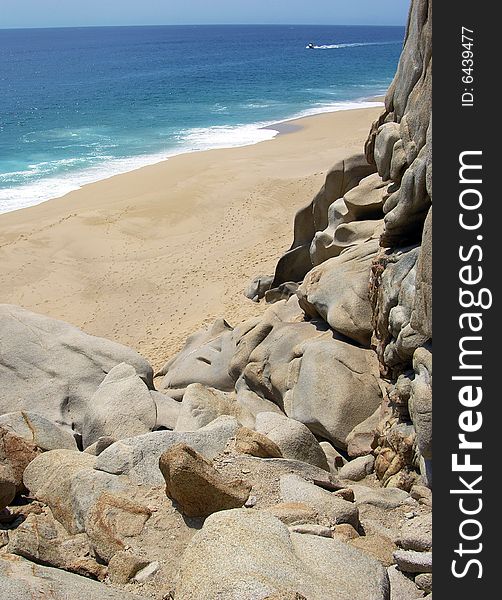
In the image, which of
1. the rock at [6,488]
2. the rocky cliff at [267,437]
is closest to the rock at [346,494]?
the rocky cliff at [267,437]

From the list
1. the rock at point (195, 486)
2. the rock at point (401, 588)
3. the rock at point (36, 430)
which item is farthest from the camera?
the rock at point (36, 430)

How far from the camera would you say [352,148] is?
3084 cm

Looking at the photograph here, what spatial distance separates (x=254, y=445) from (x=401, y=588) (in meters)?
2.38

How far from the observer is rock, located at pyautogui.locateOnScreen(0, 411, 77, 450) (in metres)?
7.73

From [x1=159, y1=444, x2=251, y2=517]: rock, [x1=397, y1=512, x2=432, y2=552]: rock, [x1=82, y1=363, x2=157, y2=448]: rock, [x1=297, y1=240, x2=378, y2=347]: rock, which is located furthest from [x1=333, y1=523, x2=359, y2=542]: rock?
[x1=297, y1=240, x2=378, y2=347]: rock

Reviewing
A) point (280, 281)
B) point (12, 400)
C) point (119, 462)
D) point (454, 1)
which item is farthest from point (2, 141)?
point (454, 1)

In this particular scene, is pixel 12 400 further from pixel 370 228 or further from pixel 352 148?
pixel 352 148

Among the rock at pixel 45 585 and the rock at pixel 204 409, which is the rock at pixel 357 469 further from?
the rock at pixel 45 585

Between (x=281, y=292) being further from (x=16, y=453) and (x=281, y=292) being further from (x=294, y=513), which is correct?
(x=294, y=513)

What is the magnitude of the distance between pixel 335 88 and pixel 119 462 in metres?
56.7

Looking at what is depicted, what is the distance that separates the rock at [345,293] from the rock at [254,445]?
3142 millimetres

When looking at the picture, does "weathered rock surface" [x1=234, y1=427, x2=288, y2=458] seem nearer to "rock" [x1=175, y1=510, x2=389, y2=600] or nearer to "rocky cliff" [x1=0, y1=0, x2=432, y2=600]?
"rocky cliff" [x1=0, y1=0, x2=432, y2=600]

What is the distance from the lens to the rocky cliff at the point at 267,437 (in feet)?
15.2

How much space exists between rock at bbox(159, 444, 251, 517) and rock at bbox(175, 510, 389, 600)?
0.69 m
